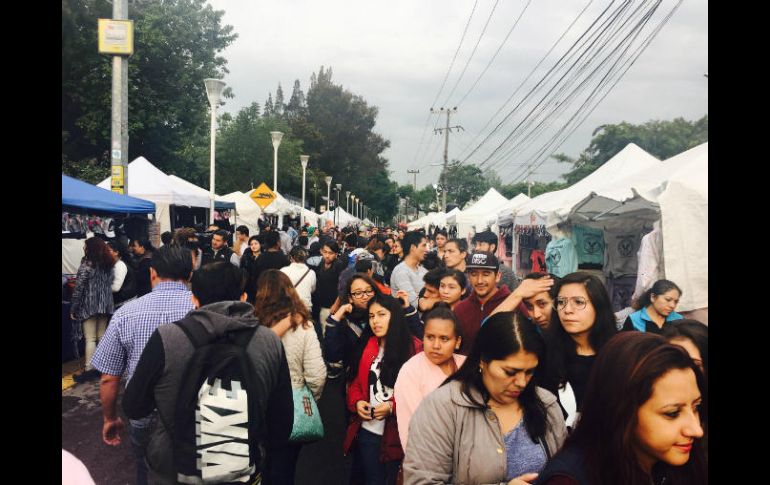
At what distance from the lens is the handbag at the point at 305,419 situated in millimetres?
3369

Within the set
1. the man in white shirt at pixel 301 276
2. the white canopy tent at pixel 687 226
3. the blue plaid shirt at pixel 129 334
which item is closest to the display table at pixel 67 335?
the man in white shirt at pixel 301 276

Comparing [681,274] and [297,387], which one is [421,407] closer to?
[297,387]

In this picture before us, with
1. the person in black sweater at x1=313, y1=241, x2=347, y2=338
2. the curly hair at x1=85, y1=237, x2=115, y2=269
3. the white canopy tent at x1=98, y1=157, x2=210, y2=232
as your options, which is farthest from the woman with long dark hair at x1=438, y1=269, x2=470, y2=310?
the white canopy tent at x1=98, y1=157, x2=210, y2=232

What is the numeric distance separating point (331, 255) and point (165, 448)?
527 centimetres

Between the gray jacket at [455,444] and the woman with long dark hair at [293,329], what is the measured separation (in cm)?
154

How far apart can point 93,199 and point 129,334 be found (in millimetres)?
5177

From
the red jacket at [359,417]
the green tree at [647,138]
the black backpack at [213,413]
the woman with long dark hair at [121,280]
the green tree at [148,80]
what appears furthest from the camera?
the green tree at [647,138]

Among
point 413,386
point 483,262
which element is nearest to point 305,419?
point 413,386

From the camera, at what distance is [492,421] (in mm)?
2174

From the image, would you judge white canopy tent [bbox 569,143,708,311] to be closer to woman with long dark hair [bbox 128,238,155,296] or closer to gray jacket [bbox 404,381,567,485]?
gray jacket [bbox 404,381,567,485]

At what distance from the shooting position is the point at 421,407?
2260 millimetres

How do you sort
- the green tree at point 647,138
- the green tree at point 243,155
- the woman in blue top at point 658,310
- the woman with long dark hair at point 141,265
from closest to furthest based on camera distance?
the woman in blue top at point 658,310 → the woman with long dark hair at point 141,265 → the green tree at point 243,155 → the green tree at point 647,138

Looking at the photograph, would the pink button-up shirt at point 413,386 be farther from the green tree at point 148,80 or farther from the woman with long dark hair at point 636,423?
the green tree at point 148,80
